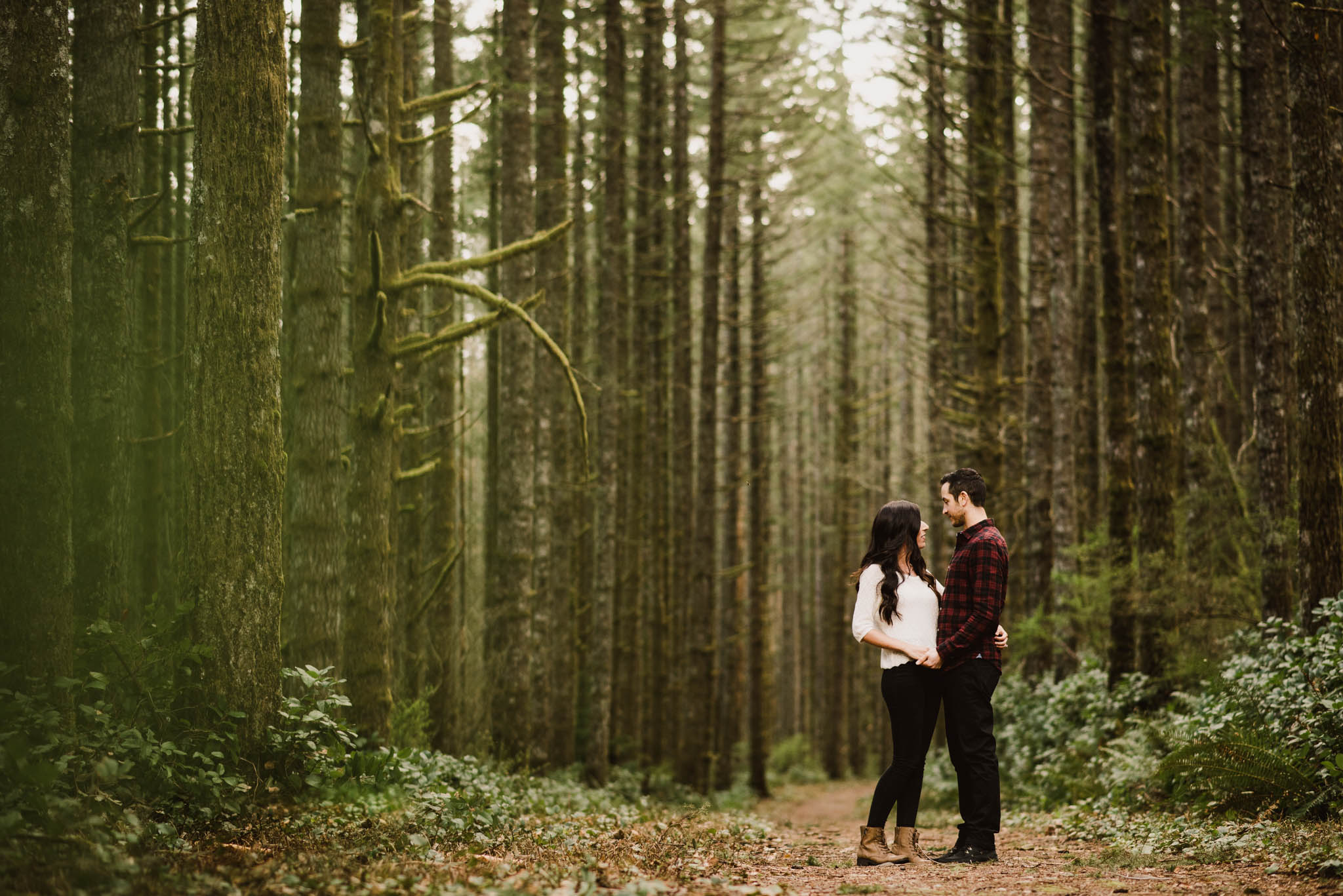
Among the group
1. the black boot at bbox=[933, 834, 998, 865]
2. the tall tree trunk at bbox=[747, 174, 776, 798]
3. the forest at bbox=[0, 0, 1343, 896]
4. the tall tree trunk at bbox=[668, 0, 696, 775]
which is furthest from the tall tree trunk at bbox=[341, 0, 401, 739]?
the tall tree trunk at bbox=[747, 174, 776, 798]

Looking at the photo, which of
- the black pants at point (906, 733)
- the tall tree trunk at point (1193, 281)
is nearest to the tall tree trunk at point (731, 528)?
the tall tree trunk at point (1193, 281)

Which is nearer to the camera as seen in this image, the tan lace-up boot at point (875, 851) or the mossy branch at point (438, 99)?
the tan lace-up boot at point (875, 851)

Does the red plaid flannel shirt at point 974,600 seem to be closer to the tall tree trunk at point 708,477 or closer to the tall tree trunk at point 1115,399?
the tall tree trunk at point 1115,399

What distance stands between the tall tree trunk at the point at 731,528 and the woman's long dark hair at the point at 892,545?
12.7m

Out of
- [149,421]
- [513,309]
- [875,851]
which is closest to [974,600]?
[875,851]

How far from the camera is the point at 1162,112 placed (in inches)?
444

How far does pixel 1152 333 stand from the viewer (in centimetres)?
1111

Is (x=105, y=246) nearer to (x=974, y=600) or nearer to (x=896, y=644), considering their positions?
(x=896, y=644)

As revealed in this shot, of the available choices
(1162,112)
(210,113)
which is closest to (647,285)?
(1162,112)

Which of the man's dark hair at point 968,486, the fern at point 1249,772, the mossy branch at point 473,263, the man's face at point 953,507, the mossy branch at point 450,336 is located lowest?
the fern at point 1249,772

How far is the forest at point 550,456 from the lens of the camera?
608 centimetres

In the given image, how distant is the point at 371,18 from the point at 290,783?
23.4 ft

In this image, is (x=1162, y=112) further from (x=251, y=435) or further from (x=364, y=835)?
(x=364, y=835)

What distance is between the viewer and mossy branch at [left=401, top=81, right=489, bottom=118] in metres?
8.87
